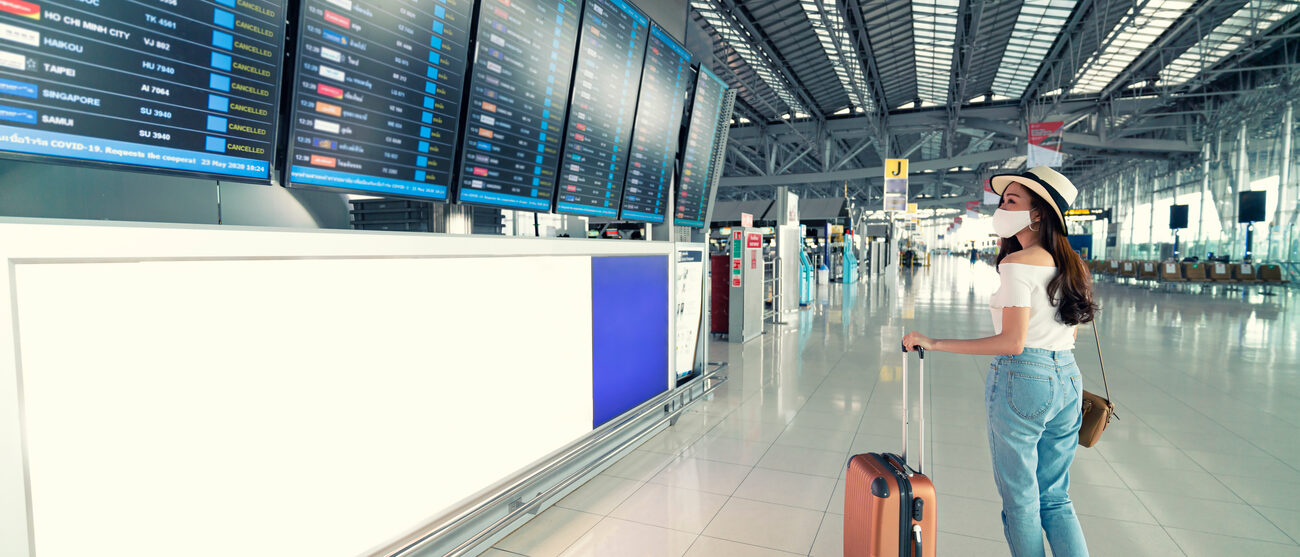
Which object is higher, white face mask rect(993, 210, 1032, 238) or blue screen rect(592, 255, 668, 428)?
white face mask rect(993, 210, 1032, 238)

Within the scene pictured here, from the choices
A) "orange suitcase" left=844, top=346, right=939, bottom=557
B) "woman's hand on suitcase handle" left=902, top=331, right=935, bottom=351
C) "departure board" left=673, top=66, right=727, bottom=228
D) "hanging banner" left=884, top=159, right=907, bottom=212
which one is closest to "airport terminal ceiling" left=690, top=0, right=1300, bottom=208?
"hanging banner" left=884, top=159, right=907, bottom=212

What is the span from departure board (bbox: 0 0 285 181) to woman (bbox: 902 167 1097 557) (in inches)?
93.3

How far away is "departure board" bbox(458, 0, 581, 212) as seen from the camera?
277 centimetres

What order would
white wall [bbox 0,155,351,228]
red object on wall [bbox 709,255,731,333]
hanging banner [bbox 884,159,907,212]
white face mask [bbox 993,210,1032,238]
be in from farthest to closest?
hanging banner [bbox 884,159,907,212] → red object on wall [bbox 709,255,731,333] → white face mask [bbox 993,210,1032,238] → white wall [bbox 0,155,351,228]

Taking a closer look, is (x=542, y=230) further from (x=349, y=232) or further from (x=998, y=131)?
(x=998, y=131)

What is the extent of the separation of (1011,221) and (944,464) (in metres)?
2.22

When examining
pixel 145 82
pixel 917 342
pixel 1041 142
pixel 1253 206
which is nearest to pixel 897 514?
pixel 917 342

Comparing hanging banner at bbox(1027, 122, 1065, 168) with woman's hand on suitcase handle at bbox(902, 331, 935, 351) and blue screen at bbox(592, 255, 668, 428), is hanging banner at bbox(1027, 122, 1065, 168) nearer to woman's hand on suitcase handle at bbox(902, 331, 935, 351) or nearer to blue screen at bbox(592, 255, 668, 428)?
blue screen at bbox(592, 255, 668, 428)

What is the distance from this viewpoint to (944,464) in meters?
3.82

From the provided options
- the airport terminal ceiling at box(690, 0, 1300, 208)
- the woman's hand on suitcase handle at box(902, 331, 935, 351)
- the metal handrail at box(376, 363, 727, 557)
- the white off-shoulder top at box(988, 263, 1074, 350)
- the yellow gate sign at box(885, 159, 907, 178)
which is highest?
the airport terminal ceiling at box(690, 0, 1300, 208)

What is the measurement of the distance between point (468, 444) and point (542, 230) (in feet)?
6.10

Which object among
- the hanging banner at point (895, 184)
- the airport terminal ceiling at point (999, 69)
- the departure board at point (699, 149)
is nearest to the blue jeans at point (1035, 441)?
the departure board at point (699, 149)

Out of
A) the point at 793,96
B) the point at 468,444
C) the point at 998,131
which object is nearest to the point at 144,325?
the point at 468,444

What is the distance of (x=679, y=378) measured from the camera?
5.04 metres
